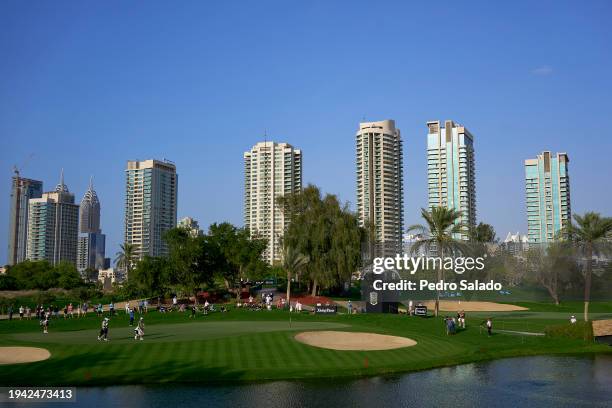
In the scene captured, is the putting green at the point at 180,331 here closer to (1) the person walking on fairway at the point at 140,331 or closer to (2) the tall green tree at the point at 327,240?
(1) the person walking on fairway at the point at 140,331

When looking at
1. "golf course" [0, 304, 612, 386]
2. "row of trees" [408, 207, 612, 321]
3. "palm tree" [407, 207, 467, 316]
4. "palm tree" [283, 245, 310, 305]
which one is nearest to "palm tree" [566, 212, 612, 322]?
"row of trees" [408, 207, 612, 321]

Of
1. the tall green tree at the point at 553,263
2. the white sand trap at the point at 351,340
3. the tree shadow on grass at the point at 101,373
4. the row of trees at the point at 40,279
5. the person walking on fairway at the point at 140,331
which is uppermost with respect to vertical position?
the tall green tree at the point at 553,263

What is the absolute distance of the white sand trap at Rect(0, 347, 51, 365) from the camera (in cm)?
3819

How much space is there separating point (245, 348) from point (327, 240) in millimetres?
47371

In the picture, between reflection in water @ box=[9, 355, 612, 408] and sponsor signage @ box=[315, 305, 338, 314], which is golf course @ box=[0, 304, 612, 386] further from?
sponsor signage @ box=[315, 305, 338, 314]

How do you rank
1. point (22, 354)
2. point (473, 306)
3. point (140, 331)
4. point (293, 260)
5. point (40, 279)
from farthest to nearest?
point (40, 279) < point (293, 260) < point (473, 306) < point (140, 331) < point (22, 354)

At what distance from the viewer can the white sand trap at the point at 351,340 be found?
44.0 meters

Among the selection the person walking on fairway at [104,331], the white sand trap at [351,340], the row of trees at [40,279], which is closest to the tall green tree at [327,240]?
the white sand trap at [351,340]

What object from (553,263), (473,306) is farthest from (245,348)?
(473,306)

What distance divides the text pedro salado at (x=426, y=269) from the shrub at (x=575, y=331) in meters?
14.2

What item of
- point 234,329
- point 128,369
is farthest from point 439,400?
point 234,329

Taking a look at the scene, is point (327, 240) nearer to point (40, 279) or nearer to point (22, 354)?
point (22, 354)

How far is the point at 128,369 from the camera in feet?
117

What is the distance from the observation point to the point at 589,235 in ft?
221
